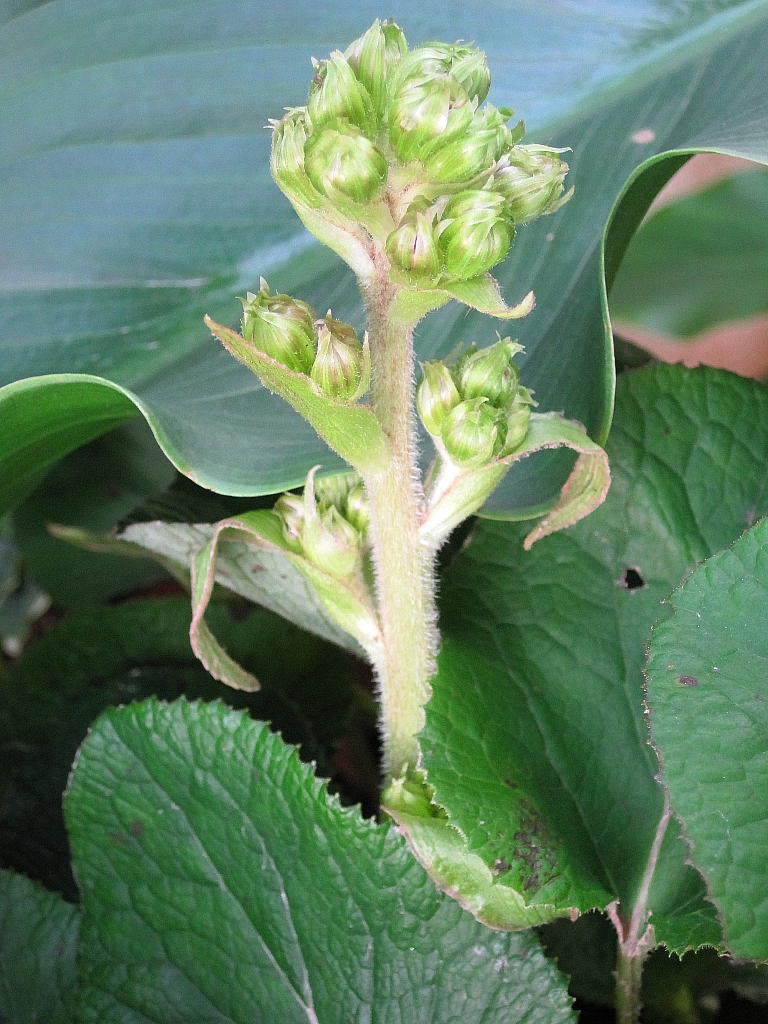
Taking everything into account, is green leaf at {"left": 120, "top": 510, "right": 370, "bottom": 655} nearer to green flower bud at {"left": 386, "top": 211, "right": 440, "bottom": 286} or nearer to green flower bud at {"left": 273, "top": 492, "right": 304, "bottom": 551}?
green flower bud at {"left": 273, "top": 492, "right": 304, "bottom": 551}

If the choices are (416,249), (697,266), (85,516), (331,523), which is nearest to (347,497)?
(331,523)

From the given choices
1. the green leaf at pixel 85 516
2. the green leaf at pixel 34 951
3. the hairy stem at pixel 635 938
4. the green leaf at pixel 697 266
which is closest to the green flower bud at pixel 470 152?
the hairy stem at pixel 635 938

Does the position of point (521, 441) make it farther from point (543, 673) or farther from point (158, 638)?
point (158, 638)

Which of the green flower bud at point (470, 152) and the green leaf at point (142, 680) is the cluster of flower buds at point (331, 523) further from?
the green leaf at point (142, 680)

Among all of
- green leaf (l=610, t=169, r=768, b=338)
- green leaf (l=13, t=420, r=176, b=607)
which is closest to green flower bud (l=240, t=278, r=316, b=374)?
green leaf (l=13, t=420, r=176, b=607)

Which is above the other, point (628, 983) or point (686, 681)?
point (686, 681)

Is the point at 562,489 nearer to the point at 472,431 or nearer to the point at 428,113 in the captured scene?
the point at 472,431

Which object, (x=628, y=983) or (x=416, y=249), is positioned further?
(x=628, y=983)

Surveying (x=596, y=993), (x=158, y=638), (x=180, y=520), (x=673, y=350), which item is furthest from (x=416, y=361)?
(x=673, y=350)
